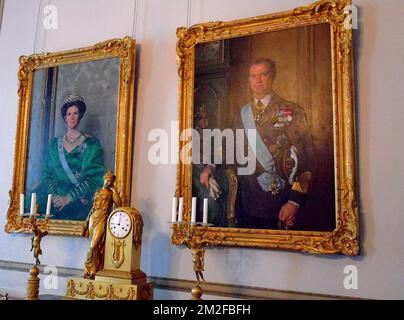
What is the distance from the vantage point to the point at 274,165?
271 centimetres

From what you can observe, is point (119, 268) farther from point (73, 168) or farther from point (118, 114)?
point (118, 114)

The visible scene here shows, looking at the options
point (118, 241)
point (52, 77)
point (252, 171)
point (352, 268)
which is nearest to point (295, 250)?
point (352, 268)

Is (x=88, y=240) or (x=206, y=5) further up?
(x=206, y=5)

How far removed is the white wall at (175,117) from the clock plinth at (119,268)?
370mm

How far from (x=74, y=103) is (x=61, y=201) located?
2.79ft

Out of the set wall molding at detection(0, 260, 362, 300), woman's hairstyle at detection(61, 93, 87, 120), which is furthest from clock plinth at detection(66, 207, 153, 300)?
woman's hairstyle at detection(61, 93, 87, 120)

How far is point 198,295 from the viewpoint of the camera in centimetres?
239

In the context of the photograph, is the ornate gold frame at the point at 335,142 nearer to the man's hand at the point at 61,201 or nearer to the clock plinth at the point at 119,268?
the clock plinth at the point at 119,268

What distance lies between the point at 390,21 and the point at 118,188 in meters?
2.24

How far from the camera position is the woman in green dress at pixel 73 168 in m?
3.31

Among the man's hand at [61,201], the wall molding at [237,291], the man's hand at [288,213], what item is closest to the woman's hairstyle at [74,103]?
the man's hand at [61,201]

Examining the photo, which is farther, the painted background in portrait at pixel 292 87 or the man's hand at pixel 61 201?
the man's hand at pixel 61 201

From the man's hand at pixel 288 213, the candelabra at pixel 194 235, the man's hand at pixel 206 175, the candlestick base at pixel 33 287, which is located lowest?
the candlestick base at pixel 33 287
